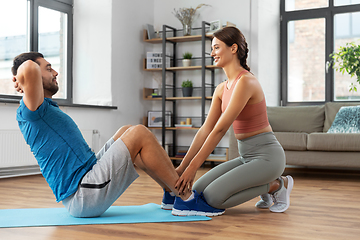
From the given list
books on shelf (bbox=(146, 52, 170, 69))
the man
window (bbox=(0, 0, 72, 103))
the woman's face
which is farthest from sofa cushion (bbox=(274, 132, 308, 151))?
window (bbox=(0, 0, 72, 103))

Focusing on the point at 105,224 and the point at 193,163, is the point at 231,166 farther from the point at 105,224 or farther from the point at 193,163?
the point at 105,224

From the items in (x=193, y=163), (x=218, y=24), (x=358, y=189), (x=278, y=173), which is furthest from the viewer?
(x=218, y=24)

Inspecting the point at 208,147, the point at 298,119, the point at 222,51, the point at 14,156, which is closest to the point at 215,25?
the point at 298,119

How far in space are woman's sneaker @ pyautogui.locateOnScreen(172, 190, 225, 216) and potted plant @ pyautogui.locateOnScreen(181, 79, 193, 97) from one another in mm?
3589

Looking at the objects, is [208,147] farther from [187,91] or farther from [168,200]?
[187,91]

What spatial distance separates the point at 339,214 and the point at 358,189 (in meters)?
1.29

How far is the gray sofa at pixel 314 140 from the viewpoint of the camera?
4035mm

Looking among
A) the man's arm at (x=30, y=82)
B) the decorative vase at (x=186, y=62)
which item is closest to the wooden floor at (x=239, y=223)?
the man's arm at (x=30, y=82)

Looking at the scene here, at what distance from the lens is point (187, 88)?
573 centimetres

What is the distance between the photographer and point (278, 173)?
227cm

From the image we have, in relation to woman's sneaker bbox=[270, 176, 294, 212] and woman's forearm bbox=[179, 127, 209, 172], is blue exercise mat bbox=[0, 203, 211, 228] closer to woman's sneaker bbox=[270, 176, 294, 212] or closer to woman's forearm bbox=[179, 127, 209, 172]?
woman's forearm bbox=[179, 127, 209, 172]

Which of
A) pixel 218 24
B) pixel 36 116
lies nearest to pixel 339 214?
pixel 36 116

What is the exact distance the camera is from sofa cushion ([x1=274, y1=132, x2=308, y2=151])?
4.23 m

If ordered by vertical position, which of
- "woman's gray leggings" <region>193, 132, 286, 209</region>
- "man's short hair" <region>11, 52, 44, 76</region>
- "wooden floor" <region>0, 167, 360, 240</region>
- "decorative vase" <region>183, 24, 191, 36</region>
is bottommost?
"wooden floor" <region>0, 167, 360, 240</region>
